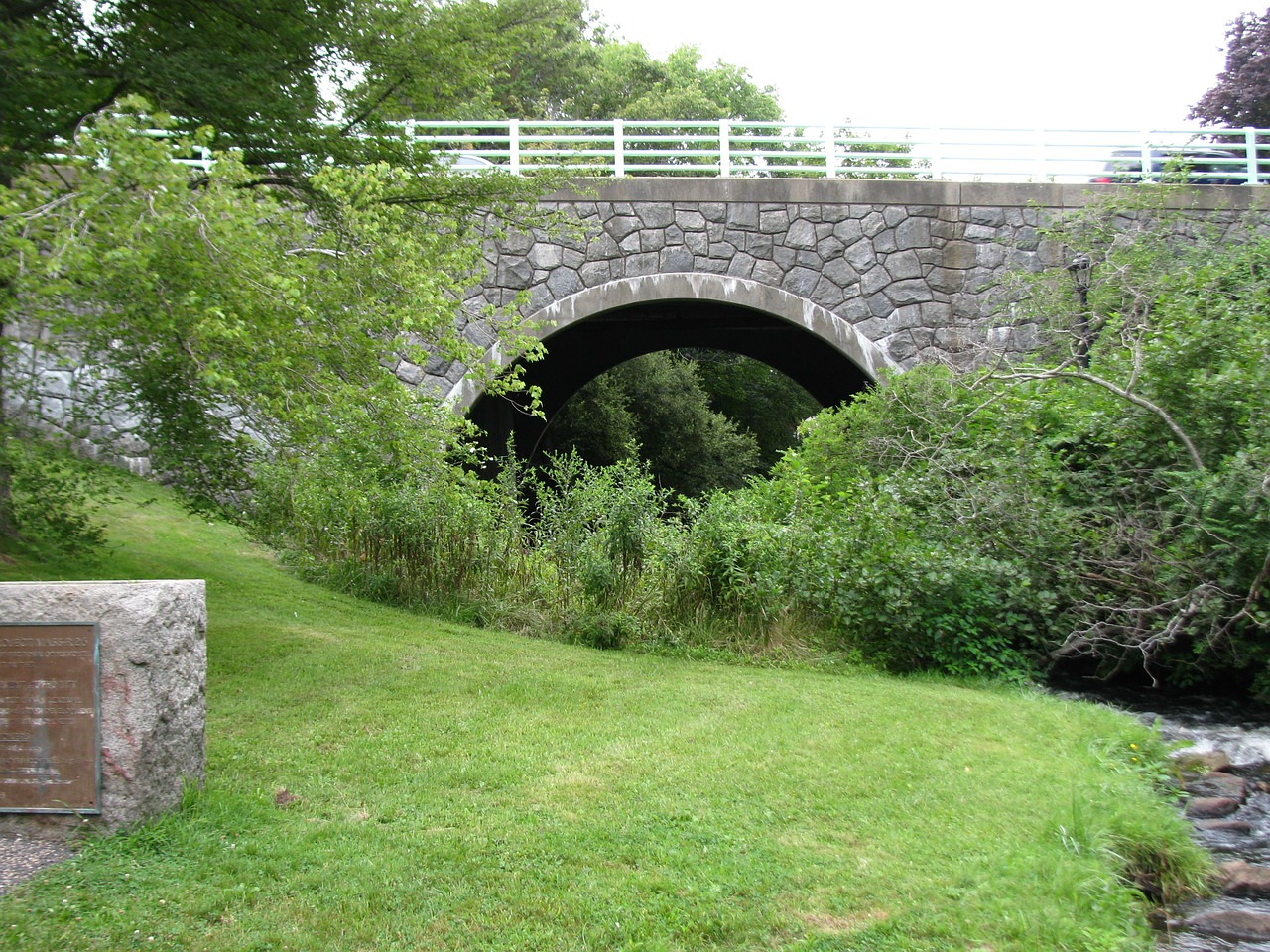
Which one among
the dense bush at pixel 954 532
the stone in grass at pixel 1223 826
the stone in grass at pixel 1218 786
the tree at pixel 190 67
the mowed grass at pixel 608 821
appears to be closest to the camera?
the mowed grass at pixel 608 821

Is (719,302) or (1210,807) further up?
(719,302)

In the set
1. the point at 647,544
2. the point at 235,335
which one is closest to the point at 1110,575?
the point at 647,544

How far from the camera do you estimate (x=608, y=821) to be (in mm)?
4191

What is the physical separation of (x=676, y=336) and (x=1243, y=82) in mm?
16600

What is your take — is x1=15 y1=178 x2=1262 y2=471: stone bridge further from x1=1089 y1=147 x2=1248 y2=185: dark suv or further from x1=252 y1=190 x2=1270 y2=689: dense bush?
x1=252 y1=190 x2=1270 y2=689: dense bush

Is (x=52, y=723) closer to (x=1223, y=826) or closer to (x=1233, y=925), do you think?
(x=1233, y=925)

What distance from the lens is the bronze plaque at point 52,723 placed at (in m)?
3.66

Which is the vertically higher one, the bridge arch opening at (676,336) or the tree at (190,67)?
the tree at (190,67)

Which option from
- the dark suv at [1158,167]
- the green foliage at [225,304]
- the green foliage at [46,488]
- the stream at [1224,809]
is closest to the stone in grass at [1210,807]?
the stream at [1224,809]

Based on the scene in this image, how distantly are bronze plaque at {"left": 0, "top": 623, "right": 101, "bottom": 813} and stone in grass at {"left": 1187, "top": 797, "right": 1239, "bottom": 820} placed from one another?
5.18 meters

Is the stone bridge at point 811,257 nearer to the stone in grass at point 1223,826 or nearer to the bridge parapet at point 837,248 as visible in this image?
the bridge parapet at point 837,248

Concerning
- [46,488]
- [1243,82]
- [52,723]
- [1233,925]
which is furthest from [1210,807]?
[1243,82]

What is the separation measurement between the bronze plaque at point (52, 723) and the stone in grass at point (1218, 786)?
5448 mm

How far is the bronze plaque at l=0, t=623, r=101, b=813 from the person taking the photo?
3664 millimetres
